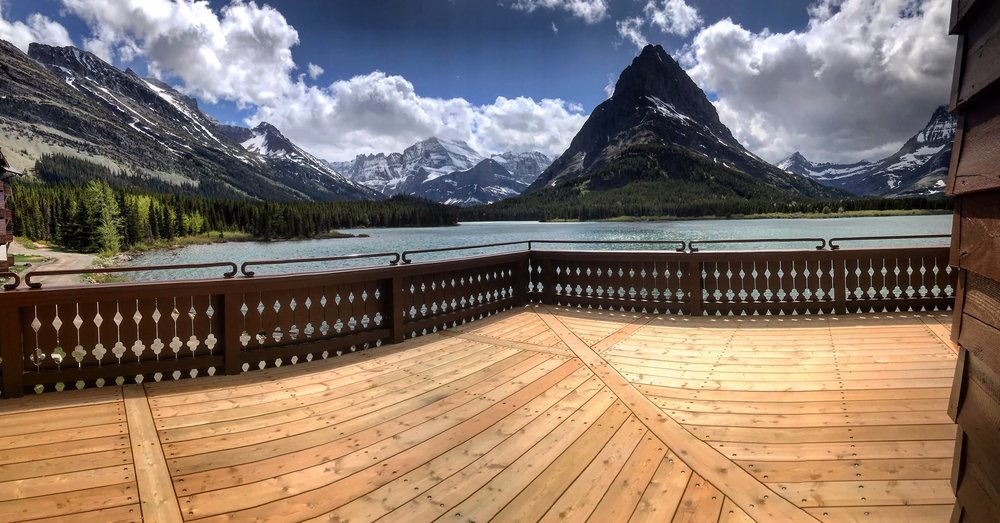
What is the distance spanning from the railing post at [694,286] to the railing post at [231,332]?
6.27 meters

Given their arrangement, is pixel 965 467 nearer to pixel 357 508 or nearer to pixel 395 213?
pixel 357 508

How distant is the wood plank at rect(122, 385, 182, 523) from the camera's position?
8.52 ft

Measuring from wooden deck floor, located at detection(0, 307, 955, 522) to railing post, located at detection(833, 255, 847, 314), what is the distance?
5.62 feet

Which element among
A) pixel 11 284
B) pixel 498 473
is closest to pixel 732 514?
pixel 498 473

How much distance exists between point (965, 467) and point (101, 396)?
5.83 meters

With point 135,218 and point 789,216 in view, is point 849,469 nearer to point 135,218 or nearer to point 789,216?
point 135,218

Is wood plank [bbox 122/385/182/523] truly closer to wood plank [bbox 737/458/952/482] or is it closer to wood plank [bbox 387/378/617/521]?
wood plank [bbox 387/378/617/521]

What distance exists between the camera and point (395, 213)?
450 feet

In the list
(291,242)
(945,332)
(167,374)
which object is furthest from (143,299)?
(291,242)

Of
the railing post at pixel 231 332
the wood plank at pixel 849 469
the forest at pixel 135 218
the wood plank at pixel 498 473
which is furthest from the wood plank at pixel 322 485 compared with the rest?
the forest at pixel 135 218

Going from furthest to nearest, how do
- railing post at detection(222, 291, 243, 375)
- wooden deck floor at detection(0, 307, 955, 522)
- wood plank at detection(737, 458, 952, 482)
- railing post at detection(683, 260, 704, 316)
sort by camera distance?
railing post at detection(683, 260, 704, 316), railing post at detection(222, 291, 243, 375), wood plank at detection(737, 458, 952, 482), wooden deck floor at detection(0, 307, 955, 522)

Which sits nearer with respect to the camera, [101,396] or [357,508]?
[357,508]

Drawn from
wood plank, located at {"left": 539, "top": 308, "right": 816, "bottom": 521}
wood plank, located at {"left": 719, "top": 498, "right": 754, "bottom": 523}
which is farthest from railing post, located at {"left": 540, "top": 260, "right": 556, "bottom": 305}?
wood plank, located at {"left": 719, "top": 498, "right": 754, "bottom": 523}

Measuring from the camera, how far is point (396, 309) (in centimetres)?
625
